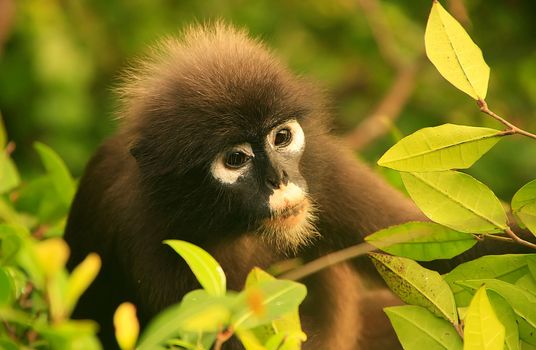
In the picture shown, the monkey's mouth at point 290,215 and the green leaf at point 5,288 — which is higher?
the green leaf at point 5,288

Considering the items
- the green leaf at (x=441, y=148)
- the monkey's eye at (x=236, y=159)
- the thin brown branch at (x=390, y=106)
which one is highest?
the green leaf at (x=441, y=148)

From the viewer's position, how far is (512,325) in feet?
6.34

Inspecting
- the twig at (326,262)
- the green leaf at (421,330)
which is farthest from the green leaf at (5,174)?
the green leaf at (421,330)

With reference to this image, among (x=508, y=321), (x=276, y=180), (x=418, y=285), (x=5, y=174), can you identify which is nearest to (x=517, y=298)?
(x=508, y=321)

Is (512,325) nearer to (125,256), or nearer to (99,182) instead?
(125,256)

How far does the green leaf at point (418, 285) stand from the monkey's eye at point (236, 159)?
2.70 ft

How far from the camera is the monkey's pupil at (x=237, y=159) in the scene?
2.85 m

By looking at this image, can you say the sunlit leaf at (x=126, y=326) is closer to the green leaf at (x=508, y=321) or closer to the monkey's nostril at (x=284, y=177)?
the green leaf at (x=508, y=321)

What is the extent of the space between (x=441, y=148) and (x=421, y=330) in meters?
0.38

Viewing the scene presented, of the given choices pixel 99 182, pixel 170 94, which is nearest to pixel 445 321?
pixel 170 94

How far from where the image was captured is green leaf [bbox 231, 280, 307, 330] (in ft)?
5.27

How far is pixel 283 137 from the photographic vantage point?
295cm

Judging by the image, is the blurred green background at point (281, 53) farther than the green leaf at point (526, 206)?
Yes

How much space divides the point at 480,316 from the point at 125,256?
1582 mm
